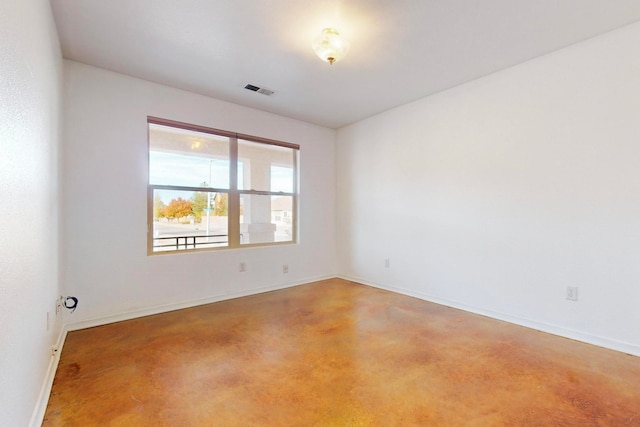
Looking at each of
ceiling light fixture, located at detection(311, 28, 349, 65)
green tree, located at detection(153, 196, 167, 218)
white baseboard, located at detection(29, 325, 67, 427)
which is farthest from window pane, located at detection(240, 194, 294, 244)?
ceiling light fixture, located at detection(311, 28, 349, 65)

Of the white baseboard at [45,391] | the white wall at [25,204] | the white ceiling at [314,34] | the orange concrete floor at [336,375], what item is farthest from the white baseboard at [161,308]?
the white ceiling at [314,34]

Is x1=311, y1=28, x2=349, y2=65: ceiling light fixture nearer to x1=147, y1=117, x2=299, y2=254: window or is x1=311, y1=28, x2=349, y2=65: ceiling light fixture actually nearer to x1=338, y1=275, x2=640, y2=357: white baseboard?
x1=147, y1=117, x2=299, y2=254: window

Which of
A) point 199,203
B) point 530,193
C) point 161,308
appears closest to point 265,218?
point 199,203

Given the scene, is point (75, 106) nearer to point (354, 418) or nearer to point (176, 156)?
point (176, 156)

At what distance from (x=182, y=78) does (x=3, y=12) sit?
232cm

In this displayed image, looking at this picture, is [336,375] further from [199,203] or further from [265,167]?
Answer: [265,167]

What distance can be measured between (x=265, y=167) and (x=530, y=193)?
3.35m

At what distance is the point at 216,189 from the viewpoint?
155 inches

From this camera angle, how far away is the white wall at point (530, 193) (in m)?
2.46

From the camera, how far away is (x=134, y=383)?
77.7 inches

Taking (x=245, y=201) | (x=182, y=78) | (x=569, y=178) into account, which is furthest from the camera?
(x=245, y=201)

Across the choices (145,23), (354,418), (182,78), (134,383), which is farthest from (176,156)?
(354,418)

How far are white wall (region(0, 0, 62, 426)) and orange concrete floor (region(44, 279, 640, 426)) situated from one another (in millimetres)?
454

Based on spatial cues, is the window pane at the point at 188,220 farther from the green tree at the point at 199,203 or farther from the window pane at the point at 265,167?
the window pane at the point at 265,167
